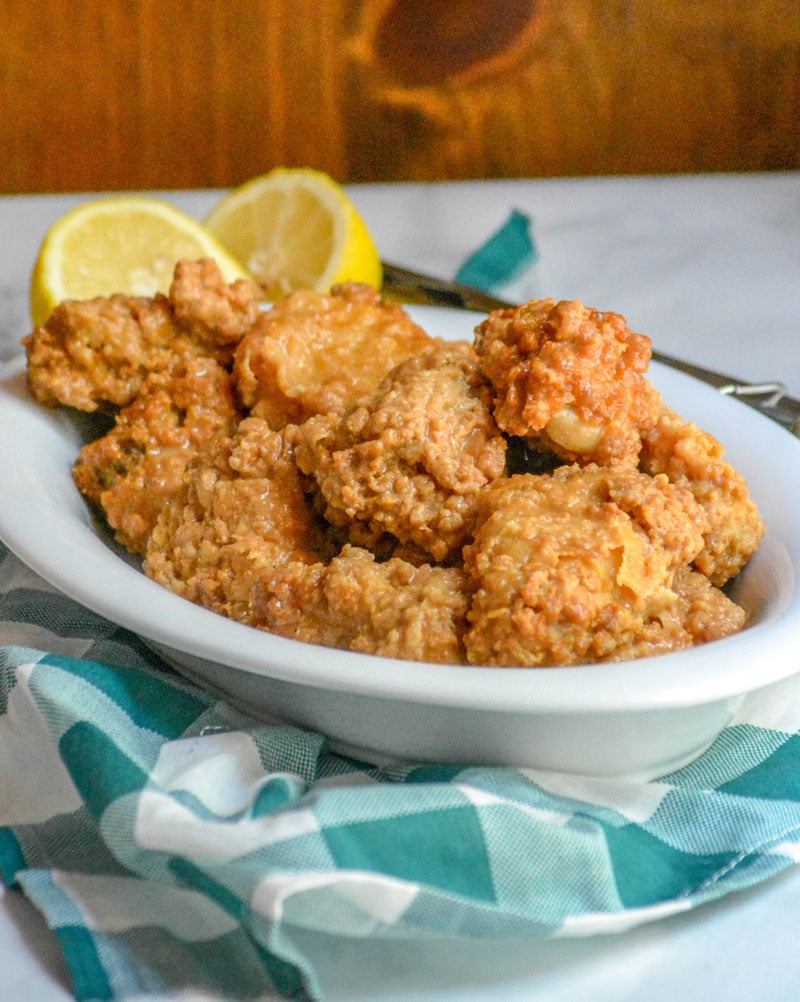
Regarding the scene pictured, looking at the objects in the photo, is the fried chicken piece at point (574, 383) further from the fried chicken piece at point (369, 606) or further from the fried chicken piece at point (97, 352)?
the fried chicken piece at point (97, 352)

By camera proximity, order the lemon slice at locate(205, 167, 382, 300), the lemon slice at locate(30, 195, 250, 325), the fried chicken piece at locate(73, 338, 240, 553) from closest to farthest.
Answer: the fried chicken piece at locate(73, 338, 240, 553) < the lemon slice at locate(30, 195, 250, 325) < the lemon slice at locate(205, 167, 382, 300)

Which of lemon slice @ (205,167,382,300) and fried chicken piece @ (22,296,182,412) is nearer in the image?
fried chicken piece @ (22,296,182,412)

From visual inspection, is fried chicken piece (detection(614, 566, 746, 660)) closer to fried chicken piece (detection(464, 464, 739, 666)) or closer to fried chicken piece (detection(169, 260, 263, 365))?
fried chicken piece (detection(464, 464, 739, 666))

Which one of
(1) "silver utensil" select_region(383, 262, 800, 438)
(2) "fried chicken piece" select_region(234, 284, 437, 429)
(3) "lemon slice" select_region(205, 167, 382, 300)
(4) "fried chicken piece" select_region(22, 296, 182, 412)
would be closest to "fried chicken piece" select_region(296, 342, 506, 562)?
(2) "fried chicken piece" select_region(234, 284, 437, 429)

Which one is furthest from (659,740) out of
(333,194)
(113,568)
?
(333,194)

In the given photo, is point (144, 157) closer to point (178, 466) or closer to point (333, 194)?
point (333, 194)

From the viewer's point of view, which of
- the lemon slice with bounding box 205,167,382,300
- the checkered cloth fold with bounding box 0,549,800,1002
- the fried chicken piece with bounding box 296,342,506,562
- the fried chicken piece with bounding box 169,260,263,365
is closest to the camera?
the checkered cloth fold with bounding box 0,549,800,1002

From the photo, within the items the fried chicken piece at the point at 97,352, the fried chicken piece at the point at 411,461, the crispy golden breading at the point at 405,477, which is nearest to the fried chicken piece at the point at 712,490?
the crispy golden breading at the point at 405,477
